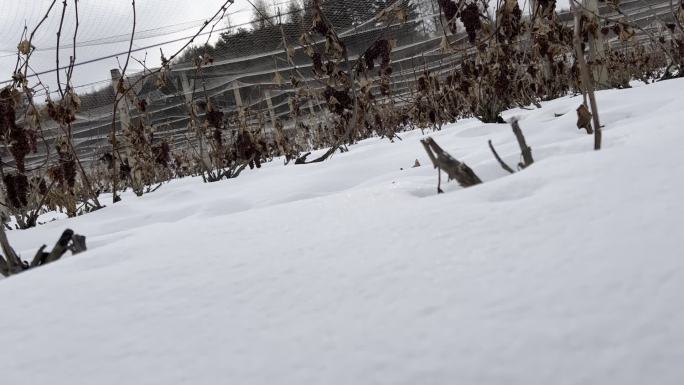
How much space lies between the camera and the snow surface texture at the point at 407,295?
0.46 metres

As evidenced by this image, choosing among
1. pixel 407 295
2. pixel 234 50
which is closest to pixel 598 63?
pixel 407 295

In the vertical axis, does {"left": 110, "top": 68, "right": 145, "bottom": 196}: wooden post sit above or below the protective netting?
below

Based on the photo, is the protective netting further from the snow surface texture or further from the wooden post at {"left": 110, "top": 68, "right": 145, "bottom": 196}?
the snow surface texture

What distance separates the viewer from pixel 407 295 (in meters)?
0.61

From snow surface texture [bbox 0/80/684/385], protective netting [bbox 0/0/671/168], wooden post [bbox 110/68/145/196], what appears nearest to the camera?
snow surface texture [bbox 0/80/684/385]

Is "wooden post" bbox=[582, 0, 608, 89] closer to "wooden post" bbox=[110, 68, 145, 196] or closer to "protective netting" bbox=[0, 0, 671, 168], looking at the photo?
"protective netting" bbox=[0, 0, 671, 168]

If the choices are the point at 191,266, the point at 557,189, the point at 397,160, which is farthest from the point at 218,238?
the point at 397,160

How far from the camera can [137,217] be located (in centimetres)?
225

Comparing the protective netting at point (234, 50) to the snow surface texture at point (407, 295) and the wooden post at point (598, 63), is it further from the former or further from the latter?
the snow surface texture at point (407, 295)

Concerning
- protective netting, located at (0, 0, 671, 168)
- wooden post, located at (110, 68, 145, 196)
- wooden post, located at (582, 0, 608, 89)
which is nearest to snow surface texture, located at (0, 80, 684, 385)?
wooden post, located at (110, 68, 145, 196)

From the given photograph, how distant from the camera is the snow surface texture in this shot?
1.51ft

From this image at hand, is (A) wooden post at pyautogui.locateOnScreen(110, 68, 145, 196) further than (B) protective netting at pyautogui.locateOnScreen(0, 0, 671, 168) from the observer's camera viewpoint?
No

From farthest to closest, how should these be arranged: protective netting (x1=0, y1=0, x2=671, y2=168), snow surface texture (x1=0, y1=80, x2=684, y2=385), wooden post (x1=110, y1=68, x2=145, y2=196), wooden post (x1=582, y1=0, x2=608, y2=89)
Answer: protective netting (x1=0, y1=0, x2=671, y2=168) → wooden post (x1=582, y1=0, x2=608, y2=89) → wooden post (x1=110, y1=68, x2=145, y2=196) → snow surface texture (x1=0, y1=80, x2=684, y2=385)

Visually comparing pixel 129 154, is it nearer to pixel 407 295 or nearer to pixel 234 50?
pixel 407 295
